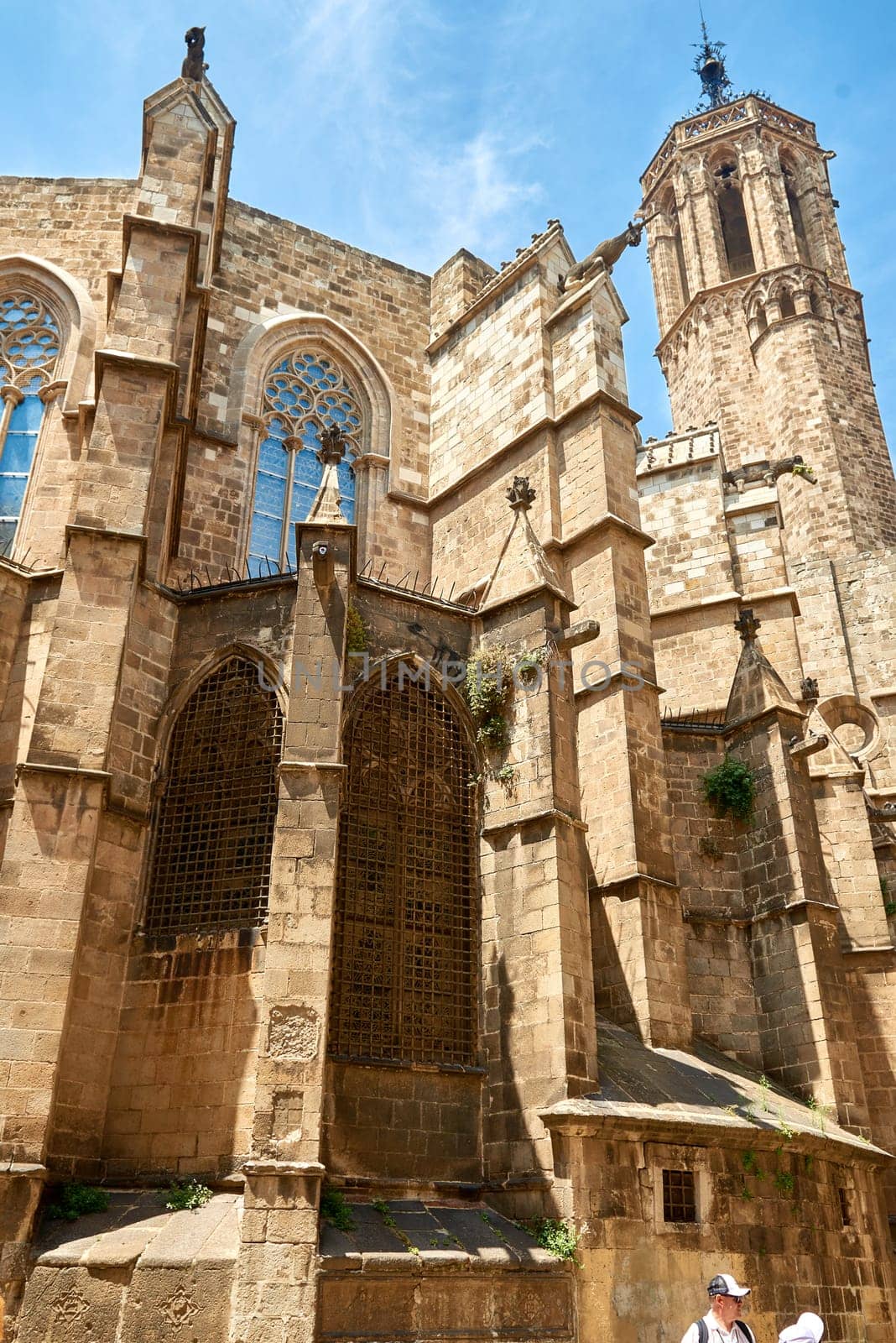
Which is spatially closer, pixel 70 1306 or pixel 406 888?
pixel 70 1306

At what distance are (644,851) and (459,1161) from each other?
14.0 ft

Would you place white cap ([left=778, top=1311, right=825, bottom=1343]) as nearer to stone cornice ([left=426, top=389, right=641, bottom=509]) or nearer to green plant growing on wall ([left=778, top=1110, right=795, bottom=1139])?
green plant growing on wall ([left=778, top=1110, right=795, bottom=1139])

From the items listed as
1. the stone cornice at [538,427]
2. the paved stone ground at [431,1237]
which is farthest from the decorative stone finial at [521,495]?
the paved stone ground at [431,1237]

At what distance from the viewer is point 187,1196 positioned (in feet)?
30.8

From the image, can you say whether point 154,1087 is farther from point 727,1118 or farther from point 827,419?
point 827,419

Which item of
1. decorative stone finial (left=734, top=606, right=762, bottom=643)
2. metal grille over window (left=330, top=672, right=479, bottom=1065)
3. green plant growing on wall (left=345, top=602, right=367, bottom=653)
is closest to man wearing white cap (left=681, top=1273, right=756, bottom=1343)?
metal grille over window (left=330, top=672, right=479, bottom=1065)

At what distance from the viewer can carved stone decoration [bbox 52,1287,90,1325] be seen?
27.8 feet

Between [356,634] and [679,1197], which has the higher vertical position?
[356,634]

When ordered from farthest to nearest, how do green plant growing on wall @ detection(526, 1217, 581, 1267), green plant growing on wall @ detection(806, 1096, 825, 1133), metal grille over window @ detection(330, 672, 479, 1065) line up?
green plant growing on wall @ detection(806, 1096, 825, 1133) → metal grille over window @ detection(330, 672, 479, 1065) → green plant growing on wall @ detection(526, 1217, 581, 1267)

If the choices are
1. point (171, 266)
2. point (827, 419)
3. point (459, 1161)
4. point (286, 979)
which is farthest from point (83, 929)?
point (827, 419)

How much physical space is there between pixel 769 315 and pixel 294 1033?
30.3 metres

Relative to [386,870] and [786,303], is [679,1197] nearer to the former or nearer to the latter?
[386,870]

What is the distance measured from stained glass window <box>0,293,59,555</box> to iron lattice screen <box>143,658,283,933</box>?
5448 millimetres

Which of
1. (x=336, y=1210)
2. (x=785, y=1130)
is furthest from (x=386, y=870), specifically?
(x=785, y=1130)
